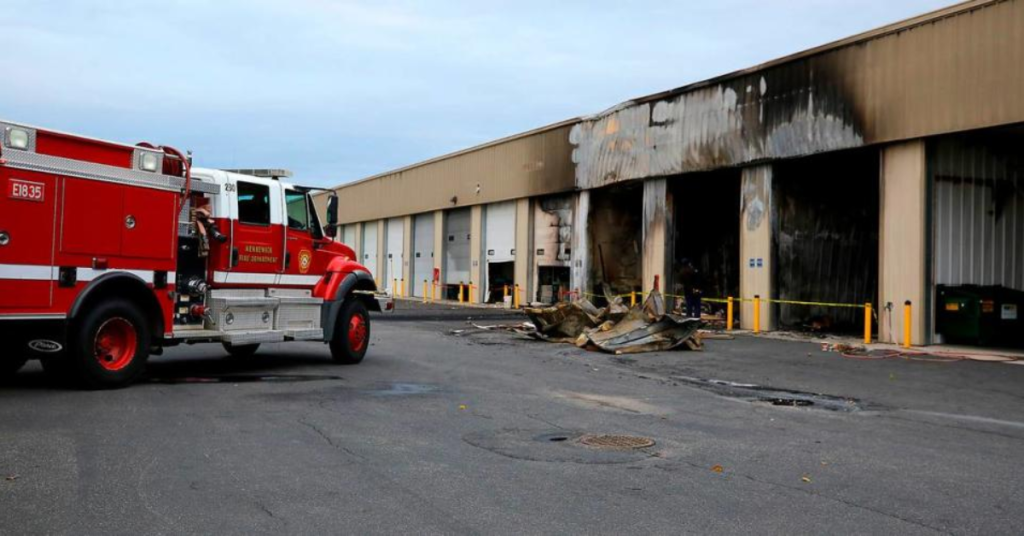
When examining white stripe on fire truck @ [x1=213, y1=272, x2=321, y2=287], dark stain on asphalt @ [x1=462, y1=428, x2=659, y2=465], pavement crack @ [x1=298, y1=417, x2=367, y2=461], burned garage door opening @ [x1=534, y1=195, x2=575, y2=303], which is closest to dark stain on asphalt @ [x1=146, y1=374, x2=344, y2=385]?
white stripe on fire truck @ [x1=213, y1=272, x2=321, y2=287]

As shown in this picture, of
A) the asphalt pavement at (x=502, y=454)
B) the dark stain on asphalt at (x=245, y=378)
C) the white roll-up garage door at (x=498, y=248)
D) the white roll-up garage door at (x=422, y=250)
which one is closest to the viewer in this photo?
the asphalt pavement at (x=502, y=454)

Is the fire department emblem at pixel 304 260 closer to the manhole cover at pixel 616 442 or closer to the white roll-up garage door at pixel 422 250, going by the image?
the manhole cover at pixel 616 442

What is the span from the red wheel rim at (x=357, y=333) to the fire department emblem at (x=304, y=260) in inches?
46.9

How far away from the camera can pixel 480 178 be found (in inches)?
1548

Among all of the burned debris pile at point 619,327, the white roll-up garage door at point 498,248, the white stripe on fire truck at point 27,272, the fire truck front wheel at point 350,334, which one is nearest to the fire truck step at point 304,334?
the fire truck front wheel at point 350,334

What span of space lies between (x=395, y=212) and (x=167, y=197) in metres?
37.6

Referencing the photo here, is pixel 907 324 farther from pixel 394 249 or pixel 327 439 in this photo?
pixel 394 249

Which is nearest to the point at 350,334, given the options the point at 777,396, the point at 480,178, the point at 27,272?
the point at 27,272

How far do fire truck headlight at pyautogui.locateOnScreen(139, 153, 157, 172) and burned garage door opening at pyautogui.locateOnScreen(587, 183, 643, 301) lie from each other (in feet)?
72.6

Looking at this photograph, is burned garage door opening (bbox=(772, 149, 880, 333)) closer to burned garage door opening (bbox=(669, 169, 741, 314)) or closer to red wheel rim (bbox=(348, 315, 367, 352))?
burned garage door opening (bbox=(669, 169, 741, 314))

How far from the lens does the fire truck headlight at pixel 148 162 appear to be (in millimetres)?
10758

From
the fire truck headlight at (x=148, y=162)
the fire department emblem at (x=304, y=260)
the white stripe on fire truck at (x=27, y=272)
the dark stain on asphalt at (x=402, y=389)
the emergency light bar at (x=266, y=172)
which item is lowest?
the dark stain on asphalt at (x=402, y=389)

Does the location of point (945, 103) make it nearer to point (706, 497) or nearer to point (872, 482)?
point (872, 482)

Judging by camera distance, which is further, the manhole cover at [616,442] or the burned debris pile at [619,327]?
the burned debris pile at [619,327]
